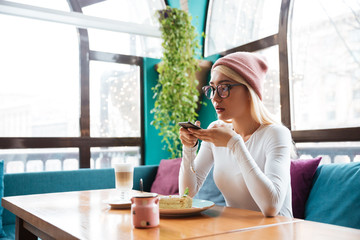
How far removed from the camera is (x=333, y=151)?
120 inches

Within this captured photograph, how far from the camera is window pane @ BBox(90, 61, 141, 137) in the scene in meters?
4.06

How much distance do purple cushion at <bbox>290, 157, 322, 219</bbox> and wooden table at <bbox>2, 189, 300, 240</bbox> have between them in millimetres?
918

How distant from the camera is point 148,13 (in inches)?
174

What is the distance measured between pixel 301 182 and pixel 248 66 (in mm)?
883

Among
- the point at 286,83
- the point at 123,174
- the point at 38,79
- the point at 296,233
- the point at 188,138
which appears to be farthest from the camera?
the point at 38,79

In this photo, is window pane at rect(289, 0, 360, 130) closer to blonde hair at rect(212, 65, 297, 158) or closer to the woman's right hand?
blonde hair at rect(212, 65, 297, 158)

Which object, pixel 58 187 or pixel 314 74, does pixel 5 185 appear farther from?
pixel 314 74

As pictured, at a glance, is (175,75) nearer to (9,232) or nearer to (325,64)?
(325,64)

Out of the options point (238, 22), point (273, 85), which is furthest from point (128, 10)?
point (273, 85)

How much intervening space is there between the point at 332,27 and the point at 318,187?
1.63m

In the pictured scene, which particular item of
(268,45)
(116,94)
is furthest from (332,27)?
(116,94)

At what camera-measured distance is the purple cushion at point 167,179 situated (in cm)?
321

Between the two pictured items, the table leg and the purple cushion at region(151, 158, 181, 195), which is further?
the purple cushion at region(151, 158, 181, 195)

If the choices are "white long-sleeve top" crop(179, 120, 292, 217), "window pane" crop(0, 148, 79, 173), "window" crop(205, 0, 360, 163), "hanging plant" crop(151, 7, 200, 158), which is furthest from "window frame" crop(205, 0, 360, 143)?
"window pane" crop(0, 148, 79, 173)
